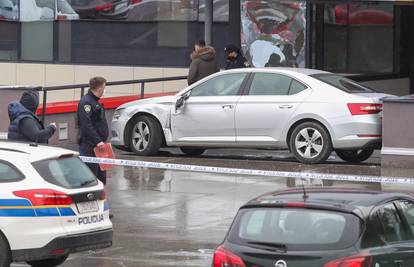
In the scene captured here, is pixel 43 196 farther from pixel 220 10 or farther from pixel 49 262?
pixel 220 10

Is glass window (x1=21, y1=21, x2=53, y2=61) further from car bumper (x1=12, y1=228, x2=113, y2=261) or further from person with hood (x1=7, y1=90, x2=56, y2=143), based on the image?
car bumper (x1=12, y1=228, x2=113, y2=261)

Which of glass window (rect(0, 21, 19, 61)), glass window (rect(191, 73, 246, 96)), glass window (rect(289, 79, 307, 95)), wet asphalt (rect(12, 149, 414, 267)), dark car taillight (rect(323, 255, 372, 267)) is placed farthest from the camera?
glass window (rect(0, 21, 19, 61))

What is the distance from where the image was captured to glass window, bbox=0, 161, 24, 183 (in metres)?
10.1

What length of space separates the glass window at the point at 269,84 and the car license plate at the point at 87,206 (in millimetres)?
7212

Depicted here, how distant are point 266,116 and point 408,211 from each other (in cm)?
875

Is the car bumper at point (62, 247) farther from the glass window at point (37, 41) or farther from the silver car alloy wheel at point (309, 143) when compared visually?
the glass window at point (37, 41)

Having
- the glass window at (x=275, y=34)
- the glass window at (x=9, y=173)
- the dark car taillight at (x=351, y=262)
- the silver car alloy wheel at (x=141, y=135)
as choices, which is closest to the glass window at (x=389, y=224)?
the dark car taillight at (x=351, y=262)

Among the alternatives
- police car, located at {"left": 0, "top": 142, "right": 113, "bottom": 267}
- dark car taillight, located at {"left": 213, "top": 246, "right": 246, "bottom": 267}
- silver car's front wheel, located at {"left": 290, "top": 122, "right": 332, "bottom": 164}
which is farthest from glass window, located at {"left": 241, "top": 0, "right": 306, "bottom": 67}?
dark car taillight, located at {"left": 213, "top": 246, "right": 246, "bottom": 267}

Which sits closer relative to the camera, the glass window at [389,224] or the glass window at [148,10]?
the glass window at [389,224]

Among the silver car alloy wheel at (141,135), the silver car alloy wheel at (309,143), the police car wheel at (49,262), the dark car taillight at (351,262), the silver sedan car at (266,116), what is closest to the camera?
the dark car taillight at (351,262)

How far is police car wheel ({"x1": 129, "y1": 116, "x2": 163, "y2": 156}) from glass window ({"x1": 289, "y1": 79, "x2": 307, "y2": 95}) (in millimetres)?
2489

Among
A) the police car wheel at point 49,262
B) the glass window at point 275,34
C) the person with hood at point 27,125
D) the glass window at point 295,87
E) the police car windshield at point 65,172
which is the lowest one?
the police car wheel at point 49,262

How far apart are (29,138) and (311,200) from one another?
16.8ft

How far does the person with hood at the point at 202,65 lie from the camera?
19969 millimetres
